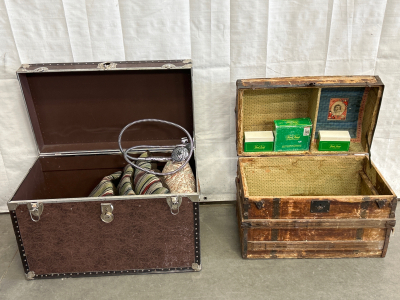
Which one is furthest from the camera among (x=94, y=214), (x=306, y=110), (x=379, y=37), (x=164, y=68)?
(x=306, y=110)

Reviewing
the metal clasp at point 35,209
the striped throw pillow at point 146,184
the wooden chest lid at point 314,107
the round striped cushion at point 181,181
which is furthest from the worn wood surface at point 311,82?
the metal clasp at point 35,209

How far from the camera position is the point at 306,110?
7.37ft

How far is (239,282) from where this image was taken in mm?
1941

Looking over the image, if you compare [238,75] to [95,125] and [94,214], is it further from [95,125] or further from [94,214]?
[94,214]

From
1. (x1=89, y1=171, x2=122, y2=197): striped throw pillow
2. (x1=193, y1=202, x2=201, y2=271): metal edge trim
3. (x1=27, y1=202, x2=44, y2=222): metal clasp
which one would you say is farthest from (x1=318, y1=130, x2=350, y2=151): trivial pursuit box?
(x1=27, y1=202, x2=44, y2=222): metal clasp

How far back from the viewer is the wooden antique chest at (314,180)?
193 centimetres

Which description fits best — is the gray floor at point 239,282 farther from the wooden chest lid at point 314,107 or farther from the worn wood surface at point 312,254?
the wooden chest lid at point 314,107

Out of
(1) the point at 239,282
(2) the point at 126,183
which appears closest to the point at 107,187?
(2) the point at 126,183

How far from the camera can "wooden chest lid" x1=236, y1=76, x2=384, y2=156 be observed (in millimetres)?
2078

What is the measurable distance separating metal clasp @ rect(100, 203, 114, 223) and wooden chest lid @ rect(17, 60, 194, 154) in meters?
0.55

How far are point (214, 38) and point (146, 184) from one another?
0.89m

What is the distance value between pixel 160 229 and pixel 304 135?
100 centimetres

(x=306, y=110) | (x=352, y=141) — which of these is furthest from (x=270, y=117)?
(x=352, y=141)

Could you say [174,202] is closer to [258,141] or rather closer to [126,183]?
[126,183]
